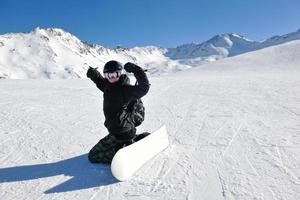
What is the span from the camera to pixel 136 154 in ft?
16.7

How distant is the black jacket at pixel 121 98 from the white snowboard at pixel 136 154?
11.7 inches

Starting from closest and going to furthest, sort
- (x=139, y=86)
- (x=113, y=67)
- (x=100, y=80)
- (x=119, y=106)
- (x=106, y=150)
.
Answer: (x=139, y=86)
(x=113, y=67)
(x=119, y=106)
(x=106, y=150)
(x=100, y=80)

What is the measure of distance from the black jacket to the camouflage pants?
0.38ft

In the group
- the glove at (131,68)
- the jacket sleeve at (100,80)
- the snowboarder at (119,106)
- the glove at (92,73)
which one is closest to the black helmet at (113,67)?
the snowboarder at (119,106)

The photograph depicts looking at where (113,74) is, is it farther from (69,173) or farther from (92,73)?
(69,173)

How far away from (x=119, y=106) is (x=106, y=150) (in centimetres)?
71

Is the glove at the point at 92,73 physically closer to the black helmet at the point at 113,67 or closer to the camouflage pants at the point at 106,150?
the black helmet at the point at 113,67

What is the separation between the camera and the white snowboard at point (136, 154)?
4.59 metres

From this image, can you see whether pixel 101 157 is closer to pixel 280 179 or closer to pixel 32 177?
pixel 32 177

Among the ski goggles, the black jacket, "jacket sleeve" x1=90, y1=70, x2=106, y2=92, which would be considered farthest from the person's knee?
the ski goggles

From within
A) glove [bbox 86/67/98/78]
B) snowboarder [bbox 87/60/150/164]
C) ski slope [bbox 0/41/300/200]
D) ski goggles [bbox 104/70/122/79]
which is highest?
glove [bbox 86/67/98/78]

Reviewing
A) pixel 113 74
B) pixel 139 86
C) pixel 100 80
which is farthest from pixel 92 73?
pixel 139 86

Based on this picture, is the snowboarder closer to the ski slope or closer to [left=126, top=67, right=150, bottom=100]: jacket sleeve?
[left=126, top=67, right=150, bottom=100]: jacket sleeve

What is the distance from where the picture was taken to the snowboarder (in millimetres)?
5035
